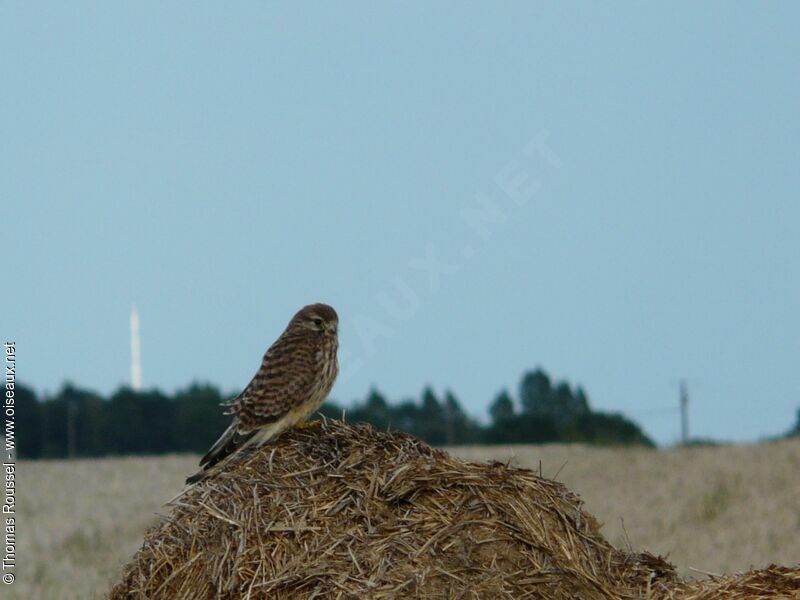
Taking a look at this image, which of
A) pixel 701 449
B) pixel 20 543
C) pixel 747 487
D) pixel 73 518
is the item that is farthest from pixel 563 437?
pixel 20 543

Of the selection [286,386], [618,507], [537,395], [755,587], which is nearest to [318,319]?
[286,386]

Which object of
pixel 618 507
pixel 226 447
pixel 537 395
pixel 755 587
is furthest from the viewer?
pixel 537 395

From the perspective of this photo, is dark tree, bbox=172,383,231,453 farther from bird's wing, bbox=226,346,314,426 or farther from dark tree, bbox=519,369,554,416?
bird's wing, bbox=226,346,314,426

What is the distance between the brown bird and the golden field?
185 inches

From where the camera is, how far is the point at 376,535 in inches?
291

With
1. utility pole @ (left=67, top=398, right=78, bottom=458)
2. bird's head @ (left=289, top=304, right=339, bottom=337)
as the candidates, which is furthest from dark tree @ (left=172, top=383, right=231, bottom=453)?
bird's head @ (left=289, top=304, right=339, bottom=337)

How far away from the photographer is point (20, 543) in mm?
21344

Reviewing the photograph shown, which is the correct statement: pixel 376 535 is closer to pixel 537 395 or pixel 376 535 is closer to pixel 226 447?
pixel 226 447

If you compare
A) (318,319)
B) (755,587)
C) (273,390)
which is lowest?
(755,587)

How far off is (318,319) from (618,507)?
14482 mm

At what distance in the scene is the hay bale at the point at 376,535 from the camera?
7.25 meters

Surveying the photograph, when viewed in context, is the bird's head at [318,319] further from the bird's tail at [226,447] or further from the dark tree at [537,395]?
the dark tree at [537,395]

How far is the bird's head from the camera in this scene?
30.8 feet

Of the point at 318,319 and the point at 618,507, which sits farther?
the point at 618,507
